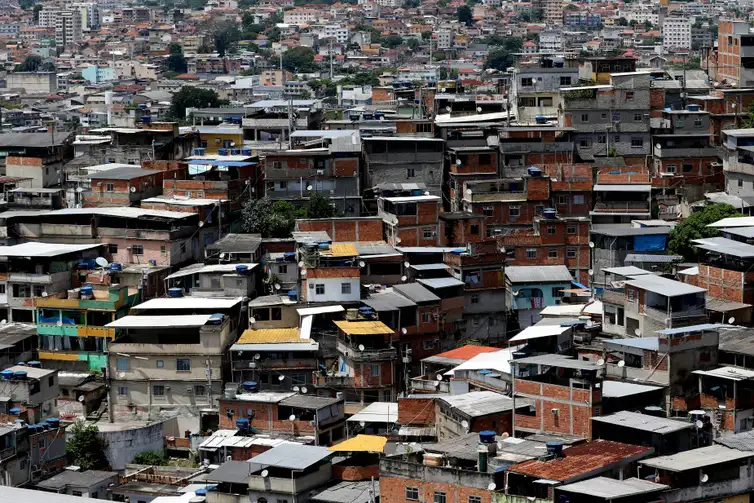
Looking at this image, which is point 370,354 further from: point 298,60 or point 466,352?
point 298,60

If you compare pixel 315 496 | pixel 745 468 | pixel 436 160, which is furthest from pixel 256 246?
pixel 745 468

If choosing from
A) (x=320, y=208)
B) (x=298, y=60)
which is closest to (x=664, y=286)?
(x=320, y=208)

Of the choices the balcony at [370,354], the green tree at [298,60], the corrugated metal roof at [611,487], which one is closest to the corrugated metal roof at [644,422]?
the corrugated metal roof at [611,487]

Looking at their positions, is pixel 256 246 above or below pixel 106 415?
above

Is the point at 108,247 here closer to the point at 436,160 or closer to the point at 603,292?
the point at 436,160

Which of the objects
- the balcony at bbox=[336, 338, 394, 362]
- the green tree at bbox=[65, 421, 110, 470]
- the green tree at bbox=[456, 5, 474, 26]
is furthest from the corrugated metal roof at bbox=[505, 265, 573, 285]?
the green tree at bbox=[456, 5, 474, 26]

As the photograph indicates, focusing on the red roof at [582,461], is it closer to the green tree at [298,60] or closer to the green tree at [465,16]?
the green tree at [298,60]
